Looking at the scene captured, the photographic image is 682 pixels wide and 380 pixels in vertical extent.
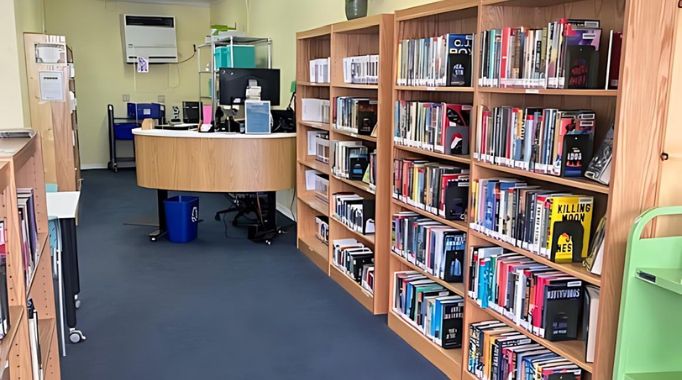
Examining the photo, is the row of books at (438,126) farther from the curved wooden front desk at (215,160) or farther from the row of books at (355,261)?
the curved wooden front desk at (215,160)

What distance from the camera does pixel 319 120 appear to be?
4.91 m

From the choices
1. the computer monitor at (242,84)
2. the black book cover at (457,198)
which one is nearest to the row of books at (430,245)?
the black book cover at (457,198)

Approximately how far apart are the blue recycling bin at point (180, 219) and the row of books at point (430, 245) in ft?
7.96

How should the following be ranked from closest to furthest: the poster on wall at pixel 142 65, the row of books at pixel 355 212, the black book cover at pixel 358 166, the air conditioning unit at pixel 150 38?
the row of books at pixel 355 212
the black book cover at pixel 358 166
the air conditioning unit at pixel 150 38
the poster on wall at pixel 142 65

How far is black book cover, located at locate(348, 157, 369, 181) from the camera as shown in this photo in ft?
13.3

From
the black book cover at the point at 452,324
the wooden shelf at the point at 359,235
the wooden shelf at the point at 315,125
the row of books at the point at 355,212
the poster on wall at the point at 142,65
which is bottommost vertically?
the black book cover at the point at 452,324

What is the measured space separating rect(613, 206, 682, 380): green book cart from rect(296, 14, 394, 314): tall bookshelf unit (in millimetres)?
1844

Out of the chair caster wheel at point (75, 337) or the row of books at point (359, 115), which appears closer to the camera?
the chair caster wheel at point (75, 337)

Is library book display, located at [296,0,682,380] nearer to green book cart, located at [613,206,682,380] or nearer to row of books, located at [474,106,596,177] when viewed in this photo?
row of books, located at [474,106,596,177]

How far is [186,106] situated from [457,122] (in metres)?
6.32

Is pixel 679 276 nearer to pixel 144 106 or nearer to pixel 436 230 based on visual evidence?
pixel 436 230

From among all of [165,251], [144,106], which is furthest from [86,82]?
[165,251]

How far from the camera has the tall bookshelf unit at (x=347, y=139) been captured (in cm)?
352

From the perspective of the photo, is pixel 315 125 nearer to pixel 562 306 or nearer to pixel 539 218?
pixel 539 218
